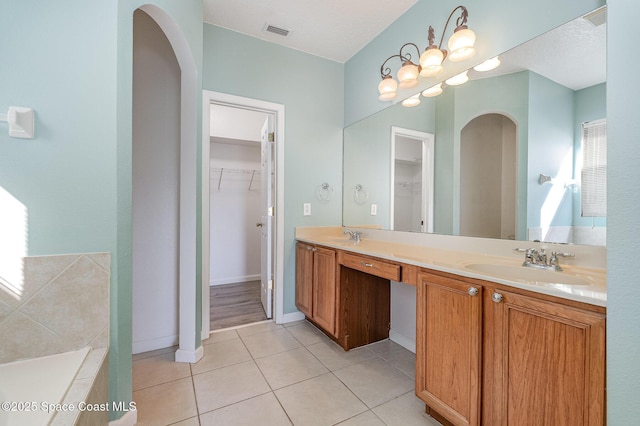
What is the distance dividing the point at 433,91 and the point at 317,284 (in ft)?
5.89

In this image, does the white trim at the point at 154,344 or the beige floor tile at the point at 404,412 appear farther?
the white trim at the point at 154,344

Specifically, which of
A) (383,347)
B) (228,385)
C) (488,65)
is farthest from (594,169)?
(228,385)

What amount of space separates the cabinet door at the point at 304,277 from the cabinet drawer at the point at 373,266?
50 cm

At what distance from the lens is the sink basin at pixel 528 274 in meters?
1.15

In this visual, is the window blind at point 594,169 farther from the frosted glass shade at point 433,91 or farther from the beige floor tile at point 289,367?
the beige floor tile at point 289,367

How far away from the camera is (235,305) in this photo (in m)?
3.12

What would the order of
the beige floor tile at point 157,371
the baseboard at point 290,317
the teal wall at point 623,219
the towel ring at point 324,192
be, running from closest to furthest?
1. the teal wall at point 623,219
2. the beige floor tile at point 157,371
3. the baseboard at point 290,317
4. the towel ring at point 324,192

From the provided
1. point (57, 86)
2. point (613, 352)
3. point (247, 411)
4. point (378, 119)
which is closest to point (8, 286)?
point (57, 86)

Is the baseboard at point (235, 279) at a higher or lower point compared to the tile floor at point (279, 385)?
higher

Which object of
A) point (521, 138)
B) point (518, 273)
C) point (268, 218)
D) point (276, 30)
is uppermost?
point (276, 30)

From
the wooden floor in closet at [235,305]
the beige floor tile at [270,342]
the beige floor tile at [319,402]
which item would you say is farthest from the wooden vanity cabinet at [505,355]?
the wooden floor in closet at [235,305]

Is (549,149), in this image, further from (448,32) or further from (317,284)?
(317,284)

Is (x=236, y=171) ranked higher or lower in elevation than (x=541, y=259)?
higher

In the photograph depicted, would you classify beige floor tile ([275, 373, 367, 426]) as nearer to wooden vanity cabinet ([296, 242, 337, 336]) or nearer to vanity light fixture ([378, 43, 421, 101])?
wooden vanity cabinet ([296, 242, 337, 336])
